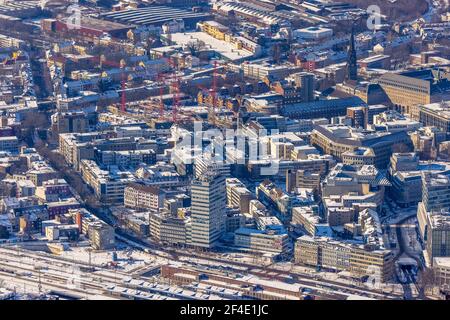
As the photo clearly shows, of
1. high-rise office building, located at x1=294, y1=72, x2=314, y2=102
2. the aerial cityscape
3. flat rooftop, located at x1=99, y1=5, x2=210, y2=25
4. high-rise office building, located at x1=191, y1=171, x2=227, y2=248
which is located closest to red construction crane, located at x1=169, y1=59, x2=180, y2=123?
the aerial cityscape

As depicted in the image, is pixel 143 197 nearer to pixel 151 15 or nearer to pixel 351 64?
pixel 351 64

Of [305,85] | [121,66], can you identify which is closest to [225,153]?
[305,85]

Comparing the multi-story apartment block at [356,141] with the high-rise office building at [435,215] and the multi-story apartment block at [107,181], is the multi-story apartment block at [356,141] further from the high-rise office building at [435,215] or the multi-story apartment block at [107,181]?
the multi-story apartment block at [107,181]

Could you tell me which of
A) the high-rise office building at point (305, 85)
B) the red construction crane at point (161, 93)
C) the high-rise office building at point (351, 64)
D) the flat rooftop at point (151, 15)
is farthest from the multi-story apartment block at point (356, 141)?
the flat rooftop at point (151, 15)

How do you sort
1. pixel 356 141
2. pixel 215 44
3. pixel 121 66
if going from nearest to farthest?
pixel 356 141
pixel 121 66
pixel 215 44

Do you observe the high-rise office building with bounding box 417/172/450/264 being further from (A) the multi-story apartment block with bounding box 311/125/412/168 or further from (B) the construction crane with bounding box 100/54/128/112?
(B) the construction crane with bounding box 100/54/128/112

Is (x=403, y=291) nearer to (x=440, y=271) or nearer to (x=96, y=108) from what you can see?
(x=440, y=271)
